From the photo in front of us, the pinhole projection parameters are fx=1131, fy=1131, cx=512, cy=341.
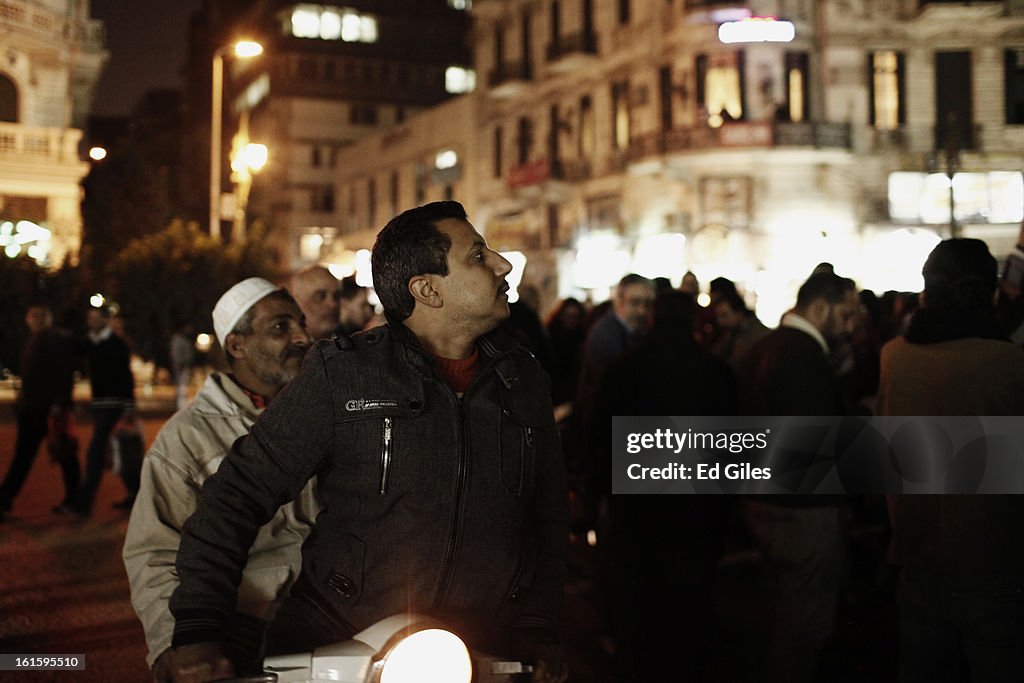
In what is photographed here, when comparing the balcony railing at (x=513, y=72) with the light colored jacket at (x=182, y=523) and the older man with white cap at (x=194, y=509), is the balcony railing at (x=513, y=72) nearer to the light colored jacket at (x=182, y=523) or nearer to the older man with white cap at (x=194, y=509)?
the older man with white cap at (x=194, y=509)

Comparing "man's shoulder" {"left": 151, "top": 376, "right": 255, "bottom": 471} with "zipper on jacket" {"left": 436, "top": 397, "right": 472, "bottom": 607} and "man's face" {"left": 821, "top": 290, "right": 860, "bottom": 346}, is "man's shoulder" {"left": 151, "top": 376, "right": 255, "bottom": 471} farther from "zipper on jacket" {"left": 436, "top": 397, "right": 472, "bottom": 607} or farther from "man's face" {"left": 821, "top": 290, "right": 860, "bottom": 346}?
"man's face" {"left": 821, "top": 290, "right": 860, "bottom": 346}

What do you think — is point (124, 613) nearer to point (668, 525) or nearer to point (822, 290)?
point (668, 525)

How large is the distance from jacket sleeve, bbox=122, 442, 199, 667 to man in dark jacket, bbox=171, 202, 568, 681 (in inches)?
14.6

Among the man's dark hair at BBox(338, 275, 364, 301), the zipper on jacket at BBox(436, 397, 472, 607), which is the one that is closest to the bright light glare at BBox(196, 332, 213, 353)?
the man's dark hair at BBox(338, 275, 364, 301)

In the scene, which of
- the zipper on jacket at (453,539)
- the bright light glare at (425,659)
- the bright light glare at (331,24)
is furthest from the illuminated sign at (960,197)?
the bright light glare at (331,24)

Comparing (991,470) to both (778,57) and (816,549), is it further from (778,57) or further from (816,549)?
(778,57)

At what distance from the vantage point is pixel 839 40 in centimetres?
2823

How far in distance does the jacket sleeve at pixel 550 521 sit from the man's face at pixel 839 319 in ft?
8.62

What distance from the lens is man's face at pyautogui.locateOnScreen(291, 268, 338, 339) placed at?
6.07 metres

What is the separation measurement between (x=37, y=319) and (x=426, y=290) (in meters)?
8.69

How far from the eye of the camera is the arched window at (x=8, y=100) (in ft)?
22.7

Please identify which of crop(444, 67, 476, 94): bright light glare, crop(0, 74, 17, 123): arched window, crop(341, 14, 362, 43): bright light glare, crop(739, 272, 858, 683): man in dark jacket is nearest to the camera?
crop(739, 272, 858, 683): man in dark jacket

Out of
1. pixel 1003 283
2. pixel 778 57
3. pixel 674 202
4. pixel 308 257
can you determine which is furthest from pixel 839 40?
pixel 308 257

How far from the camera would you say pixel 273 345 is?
Result: 10.7ft
